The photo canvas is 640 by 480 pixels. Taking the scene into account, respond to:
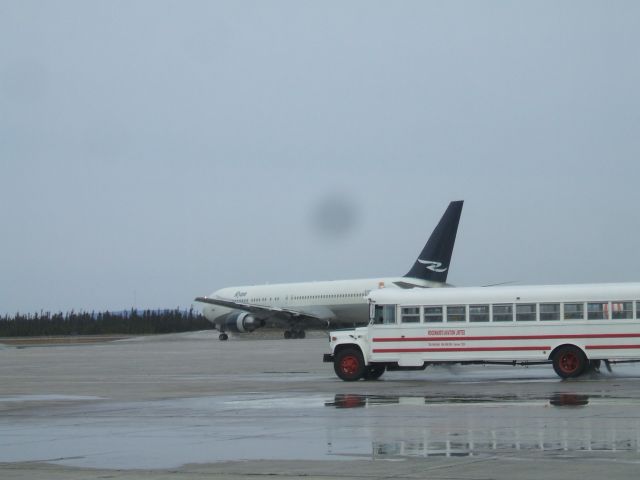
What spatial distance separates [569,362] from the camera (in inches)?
1117

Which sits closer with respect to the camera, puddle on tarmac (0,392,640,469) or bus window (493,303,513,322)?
puddle on tarmac (0,392,640,469)

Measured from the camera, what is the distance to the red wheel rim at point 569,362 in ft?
92.6

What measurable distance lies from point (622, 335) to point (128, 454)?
16.9 metres

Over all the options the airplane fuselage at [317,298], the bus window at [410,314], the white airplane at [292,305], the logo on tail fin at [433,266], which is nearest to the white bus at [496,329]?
the bus window at [410,314]

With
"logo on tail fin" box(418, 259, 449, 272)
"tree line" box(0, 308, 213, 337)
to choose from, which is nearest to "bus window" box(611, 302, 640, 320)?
"logo on tail fin" box(418, 259, 449, 272)

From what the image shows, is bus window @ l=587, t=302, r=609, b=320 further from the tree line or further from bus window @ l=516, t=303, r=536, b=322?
the tree line

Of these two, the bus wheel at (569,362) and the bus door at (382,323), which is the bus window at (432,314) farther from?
the bus wheel at (569,362)

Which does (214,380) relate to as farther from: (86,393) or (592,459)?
(592,459)

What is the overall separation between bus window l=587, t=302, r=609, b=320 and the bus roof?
0.42 ft

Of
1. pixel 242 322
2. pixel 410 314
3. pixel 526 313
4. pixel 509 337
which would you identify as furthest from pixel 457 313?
pixel 242 322

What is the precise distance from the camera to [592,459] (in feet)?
41.3

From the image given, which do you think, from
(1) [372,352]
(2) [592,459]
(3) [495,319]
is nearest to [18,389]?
(1) [372,352]

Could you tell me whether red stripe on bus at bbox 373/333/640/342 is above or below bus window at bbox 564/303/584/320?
below

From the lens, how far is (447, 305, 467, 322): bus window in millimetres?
29392
